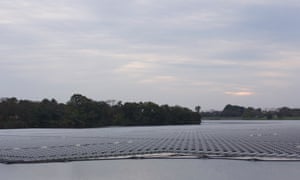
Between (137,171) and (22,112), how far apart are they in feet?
151

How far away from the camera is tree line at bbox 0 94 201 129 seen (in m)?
53.7

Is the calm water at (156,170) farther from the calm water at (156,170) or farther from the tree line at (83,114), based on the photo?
the tree line at (83,114)

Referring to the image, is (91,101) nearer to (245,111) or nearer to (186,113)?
(186,113)

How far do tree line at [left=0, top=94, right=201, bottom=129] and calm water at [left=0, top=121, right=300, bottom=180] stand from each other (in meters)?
42.9

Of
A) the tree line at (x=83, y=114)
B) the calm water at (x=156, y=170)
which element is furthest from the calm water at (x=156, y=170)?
the tree line at (x=83, y=114)

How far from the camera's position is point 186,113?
7300 centimetres

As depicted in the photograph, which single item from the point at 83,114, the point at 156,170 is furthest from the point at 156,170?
the point at 83,114

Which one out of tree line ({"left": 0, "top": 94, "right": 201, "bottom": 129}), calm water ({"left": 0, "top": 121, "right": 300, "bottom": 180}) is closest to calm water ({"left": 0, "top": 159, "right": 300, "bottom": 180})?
calm water ({"left": 0, "top": 121, "right": 300, "bottom": 180})

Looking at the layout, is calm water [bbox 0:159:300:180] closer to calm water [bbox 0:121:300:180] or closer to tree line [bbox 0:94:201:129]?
calm water [bbox 0:121:300:180]

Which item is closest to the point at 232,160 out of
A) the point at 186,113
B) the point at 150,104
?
the point at 150,104

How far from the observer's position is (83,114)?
5831 cm

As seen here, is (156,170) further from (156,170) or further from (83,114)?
(83,114)

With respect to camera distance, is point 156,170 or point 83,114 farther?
point 83,114

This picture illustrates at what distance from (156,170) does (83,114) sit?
4912cm
